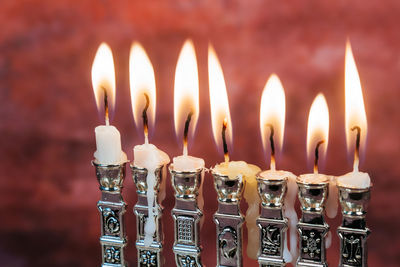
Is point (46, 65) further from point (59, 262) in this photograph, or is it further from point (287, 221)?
point (287, 221)

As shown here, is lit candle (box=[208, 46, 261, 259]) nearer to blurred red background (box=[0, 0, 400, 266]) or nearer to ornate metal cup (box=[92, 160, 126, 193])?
ornate metal cup (box=[92, 160, 126, 193])

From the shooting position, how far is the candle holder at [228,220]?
3.95 feet

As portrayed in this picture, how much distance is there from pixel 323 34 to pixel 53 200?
741 millimetres

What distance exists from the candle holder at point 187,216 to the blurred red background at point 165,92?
1.22 ft

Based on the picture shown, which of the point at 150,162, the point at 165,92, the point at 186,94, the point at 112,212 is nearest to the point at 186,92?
the point at 186,94

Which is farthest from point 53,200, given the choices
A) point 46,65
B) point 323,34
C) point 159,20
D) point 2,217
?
point 323,34

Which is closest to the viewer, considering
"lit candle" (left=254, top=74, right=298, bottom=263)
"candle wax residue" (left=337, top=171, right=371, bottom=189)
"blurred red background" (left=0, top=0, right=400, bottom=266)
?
"candle wax residue" (left=337, top=171, right=371, bottom=189)

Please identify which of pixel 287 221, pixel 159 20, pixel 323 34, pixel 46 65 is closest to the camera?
pixel 287 221

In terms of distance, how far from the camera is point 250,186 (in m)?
1.25

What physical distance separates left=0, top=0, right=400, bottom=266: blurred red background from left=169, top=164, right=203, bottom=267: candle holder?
37 cm

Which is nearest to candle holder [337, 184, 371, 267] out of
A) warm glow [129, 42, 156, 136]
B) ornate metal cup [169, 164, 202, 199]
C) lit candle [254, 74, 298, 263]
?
lit candle [254, 74, 298, 263]

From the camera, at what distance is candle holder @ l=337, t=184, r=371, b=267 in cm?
113

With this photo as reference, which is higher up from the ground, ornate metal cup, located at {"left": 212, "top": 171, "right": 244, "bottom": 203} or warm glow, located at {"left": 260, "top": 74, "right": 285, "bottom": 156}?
warm glow, located at {"left": 260, "top": 74, "right": 285, "bottom": 156}

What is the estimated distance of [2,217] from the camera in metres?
1.83
